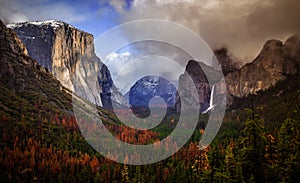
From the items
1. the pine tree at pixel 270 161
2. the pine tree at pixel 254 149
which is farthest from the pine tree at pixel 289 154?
the pine tree at pixel 254 149

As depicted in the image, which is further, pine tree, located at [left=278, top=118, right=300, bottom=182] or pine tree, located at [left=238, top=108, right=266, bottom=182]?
pine tree, located at [left=278, top=118, right=300, bottom=182]

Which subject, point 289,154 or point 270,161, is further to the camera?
point 270,161

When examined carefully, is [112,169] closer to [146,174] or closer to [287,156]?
[146,174]

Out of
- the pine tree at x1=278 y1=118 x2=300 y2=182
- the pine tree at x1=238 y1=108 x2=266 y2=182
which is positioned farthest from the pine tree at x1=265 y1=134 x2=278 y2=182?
→ the pine tree at x1=238 y1=108 x2=266 y2=182

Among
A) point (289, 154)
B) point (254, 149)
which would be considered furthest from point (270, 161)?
point (254, 149)

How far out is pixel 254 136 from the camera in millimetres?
27172

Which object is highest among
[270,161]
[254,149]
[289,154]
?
[254,149]

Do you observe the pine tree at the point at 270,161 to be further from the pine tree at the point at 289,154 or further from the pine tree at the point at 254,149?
the pine tree at the point at 254,149

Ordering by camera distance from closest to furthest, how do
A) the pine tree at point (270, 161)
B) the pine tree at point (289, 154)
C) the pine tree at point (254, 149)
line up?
the pine tree at point (254, 149)
the pine tree at point (289, 154)
the pine tree at point (270, 161)

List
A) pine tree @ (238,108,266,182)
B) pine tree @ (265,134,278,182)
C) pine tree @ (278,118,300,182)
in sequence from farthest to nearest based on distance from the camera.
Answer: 1. pine tree @ (265,134,278,182)
2. pine tree @ (278,118,300,182)
3. pine tree @ (238,108,266,182)

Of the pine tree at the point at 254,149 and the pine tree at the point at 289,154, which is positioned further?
the pine tree at the point at 289,154

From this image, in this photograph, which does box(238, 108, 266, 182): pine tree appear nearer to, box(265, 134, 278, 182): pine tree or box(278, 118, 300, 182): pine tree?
box(265, 134, 278, 182): pine tree

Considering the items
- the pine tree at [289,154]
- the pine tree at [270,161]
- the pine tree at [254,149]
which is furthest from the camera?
the pine tree at [270,161]

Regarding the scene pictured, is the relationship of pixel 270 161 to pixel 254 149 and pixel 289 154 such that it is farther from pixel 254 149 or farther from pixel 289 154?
pixel 254 149
